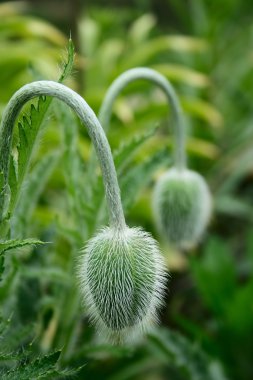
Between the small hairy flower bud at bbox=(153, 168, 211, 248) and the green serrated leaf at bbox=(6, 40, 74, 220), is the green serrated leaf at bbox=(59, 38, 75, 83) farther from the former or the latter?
the small hairy flower bud at bbox=(153, 168, 211, 248)

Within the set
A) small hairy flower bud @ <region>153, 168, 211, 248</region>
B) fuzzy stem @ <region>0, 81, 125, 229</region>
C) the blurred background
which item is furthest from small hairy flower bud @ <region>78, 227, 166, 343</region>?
small hairy flower bud @ <region>153, 168, 211, 248</region>

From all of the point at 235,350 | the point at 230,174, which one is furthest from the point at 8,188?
the point at 230,174

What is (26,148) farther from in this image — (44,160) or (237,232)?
(237,232)

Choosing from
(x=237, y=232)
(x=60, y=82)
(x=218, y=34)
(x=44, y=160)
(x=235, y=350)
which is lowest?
(x=235, y=350)

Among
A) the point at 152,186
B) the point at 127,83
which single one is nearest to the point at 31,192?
the point at 127,83

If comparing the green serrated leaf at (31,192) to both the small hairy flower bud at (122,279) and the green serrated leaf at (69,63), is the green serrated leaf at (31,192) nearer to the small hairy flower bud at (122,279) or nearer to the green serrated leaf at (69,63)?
the small hairy flower bud at (122,279)

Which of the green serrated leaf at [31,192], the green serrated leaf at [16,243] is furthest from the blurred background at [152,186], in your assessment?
the green serrated leaf at [16,243]
